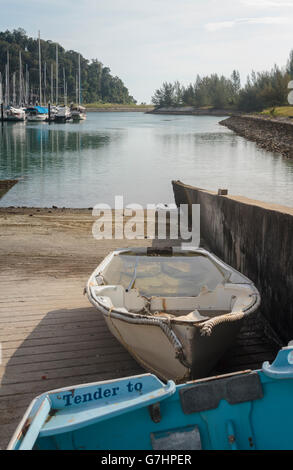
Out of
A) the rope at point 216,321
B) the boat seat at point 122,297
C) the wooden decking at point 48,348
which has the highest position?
the rope at point 216,321

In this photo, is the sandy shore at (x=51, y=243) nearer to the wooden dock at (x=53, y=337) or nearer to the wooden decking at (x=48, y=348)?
the wooden dock at (x=53, y=337)

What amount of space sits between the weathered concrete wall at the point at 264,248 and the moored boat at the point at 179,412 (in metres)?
2.21

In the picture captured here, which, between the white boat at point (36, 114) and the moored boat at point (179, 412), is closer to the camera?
the moored boat at point (179, 412)

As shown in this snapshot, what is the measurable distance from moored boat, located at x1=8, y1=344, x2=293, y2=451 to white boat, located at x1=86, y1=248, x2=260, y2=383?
98 centimetres

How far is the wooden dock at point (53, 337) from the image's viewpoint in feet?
17.3

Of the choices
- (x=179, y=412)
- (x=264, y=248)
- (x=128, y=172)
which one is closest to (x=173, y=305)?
(x=264, y=248)

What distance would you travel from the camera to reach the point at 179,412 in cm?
359

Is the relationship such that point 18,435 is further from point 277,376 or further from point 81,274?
point 81,274

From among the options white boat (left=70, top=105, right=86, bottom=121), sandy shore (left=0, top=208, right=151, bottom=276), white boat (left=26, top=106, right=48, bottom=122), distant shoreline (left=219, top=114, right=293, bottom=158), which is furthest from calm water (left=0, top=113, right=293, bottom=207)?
white boat (left=70, top=105, right=86, bottom=121)

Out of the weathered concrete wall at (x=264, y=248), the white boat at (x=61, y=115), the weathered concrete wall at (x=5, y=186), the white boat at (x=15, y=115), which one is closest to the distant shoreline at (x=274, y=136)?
the weathered concrete wall at (x=5, y=186)

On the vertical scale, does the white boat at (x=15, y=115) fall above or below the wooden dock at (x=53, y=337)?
above

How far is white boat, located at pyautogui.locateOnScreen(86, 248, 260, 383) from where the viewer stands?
4.78 meters

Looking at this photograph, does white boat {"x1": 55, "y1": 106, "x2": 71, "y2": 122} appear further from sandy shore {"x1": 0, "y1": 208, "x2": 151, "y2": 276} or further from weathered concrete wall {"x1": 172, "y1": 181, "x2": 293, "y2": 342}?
weathered concrete wall {"x1": 172, "y1": 181, "x2": 293, "y2": 342}
